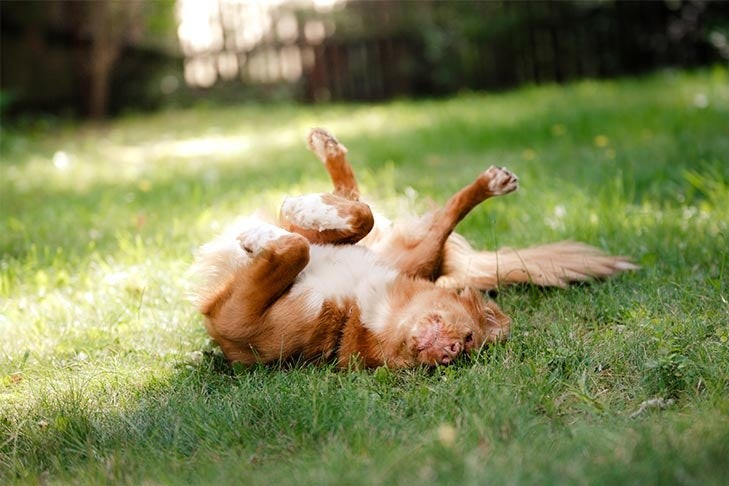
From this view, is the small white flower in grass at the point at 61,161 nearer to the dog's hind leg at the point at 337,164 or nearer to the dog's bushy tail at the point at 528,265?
the dog's hind leg at the point at 337,164

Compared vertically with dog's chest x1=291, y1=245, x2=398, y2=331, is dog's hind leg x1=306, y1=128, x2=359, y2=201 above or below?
above

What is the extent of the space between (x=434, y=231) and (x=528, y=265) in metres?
0.45

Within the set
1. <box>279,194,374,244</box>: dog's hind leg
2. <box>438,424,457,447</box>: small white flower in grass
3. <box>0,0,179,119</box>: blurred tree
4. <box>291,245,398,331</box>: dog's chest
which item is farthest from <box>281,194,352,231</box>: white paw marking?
<box>0,0,179,119</box>: blurred tree

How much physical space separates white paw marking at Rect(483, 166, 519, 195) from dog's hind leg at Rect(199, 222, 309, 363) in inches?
34.5

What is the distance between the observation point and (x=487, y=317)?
317cm

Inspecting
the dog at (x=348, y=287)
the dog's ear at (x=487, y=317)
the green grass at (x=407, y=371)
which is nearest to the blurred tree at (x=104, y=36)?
the green grass at (x=407, y=371)

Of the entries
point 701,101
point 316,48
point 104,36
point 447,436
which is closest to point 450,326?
point 447,436

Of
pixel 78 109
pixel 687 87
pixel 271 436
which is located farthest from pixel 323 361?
pixel 78 109

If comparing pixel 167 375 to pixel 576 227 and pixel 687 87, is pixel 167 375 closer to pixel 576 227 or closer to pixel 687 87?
pixel 576 227

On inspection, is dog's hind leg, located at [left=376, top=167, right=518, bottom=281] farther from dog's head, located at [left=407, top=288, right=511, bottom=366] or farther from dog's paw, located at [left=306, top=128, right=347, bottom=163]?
dog's paw, located at [left=306, top=128, right=347, bottom=163]

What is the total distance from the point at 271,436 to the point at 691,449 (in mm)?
1147

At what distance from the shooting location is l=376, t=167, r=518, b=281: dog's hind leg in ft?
11.2

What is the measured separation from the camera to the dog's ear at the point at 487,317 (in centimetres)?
308

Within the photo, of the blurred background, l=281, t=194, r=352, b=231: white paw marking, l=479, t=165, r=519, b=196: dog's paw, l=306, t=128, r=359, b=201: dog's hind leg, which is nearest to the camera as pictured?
l=281, t=194, r=352, b=231: white paw marking
